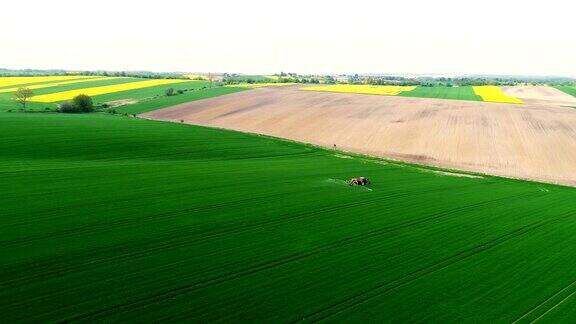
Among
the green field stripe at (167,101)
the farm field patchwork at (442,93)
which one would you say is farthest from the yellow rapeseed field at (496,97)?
the green field stripe at (167,101)

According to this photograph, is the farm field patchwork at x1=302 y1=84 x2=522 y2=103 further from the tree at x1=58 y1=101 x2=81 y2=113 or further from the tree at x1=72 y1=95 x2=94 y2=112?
the tree at x1=58 y1=101 x2=81 y2=113

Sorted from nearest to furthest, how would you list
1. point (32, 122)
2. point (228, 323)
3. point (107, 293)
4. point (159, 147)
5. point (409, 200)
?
point (228, 323) → point (107, 293) → point (409, 200) → point (159, 147) → point (32, 122)

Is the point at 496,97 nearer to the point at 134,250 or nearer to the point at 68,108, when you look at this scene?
the point at 68,108

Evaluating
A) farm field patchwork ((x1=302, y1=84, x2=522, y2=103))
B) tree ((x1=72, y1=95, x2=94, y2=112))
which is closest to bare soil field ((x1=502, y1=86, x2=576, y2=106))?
farm field patchwork ((x1=302, y1=84, x2=522, y2=103))

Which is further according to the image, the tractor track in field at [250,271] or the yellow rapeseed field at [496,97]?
the yellow rapeseed field at [496,97]

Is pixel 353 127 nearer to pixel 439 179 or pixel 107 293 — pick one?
pixel 439 179

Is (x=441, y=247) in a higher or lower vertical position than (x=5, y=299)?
lower

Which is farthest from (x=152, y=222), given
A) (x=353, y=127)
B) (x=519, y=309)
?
(x=353, y=127)

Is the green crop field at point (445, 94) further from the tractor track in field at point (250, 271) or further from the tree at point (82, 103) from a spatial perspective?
the tractor track in field at point (250, 271)
